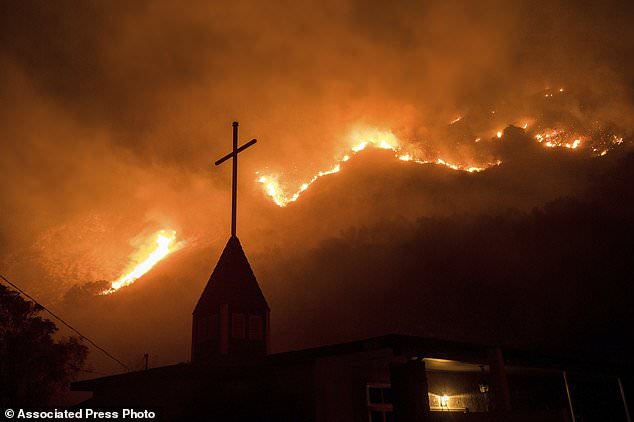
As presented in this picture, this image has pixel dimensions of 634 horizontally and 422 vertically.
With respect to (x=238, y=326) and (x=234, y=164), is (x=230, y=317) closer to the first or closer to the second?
(x=238, y=326)

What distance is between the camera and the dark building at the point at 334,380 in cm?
1256

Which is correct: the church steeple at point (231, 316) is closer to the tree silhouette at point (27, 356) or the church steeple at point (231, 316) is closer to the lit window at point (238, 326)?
the lit window at point (238, 326)

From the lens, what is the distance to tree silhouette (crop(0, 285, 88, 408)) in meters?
30.0

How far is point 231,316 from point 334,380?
6.87 m

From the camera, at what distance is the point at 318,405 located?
12.4 m

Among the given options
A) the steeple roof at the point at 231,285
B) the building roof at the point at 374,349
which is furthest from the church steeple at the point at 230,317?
the building roof at the point at 374,349

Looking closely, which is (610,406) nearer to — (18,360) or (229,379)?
(229,379)

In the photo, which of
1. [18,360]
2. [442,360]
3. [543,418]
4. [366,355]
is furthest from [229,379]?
[18,360]

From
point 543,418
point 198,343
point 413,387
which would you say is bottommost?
point 543,418

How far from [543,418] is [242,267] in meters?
12.2

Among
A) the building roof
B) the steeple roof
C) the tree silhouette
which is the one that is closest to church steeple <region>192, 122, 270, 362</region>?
the steeple roof

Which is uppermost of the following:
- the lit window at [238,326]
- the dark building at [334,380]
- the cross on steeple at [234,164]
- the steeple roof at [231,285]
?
the cross on steeple at [234,164]

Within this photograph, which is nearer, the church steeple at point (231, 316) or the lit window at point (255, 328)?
the church steeple at point (231, 316)

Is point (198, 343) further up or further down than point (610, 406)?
further up
